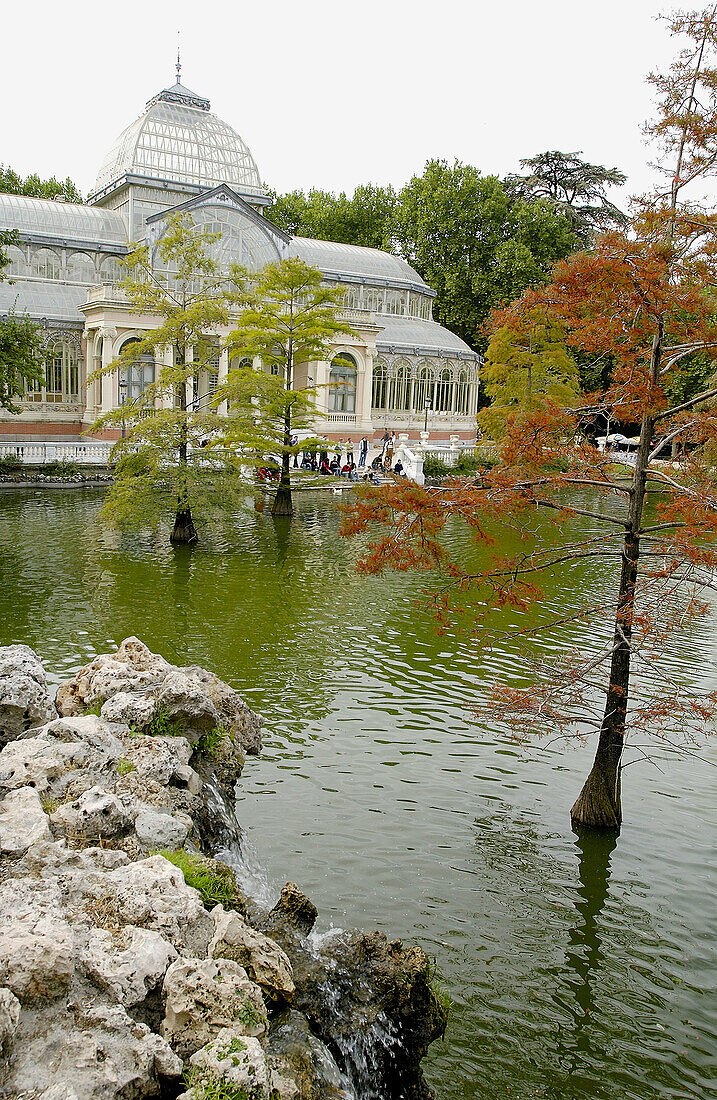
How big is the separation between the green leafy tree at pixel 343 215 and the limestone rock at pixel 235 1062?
196ft

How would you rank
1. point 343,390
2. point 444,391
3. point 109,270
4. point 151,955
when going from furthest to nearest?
point 444,391
point 343,390
point 109,270
point 151,955

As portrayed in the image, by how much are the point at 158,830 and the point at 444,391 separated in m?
44.9

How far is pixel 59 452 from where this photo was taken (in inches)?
1203

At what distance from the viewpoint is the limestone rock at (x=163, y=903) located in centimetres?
469

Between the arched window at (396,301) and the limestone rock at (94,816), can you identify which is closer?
the limestone rock at (94,816)

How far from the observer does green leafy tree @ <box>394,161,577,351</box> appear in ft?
171

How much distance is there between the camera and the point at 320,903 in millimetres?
7156

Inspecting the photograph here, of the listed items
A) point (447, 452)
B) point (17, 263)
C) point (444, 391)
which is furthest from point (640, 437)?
point (444, 391)

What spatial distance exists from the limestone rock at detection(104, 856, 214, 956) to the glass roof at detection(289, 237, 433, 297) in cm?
4423

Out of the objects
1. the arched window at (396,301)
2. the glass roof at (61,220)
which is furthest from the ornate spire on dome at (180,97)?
the arched window at (396,301)

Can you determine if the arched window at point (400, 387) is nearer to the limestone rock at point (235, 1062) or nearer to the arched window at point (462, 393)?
the arched window at point (462, 393)

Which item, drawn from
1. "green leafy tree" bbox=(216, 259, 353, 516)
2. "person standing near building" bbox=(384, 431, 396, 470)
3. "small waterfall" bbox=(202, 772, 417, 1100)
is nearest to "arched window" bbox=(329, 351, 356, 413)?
"person standing near building" bbox=(384, 431, 396, 470)

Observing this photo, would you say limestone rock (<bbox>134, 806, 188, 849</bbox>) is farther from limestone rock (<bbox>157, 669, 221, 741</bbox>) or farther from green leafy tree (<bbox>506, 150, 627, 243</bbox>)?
green leafy tree (<bbox>506, 150, 627, 243</bbox>)

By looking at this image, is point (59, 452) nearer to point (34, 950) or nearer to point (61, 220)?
point (61, 220)
